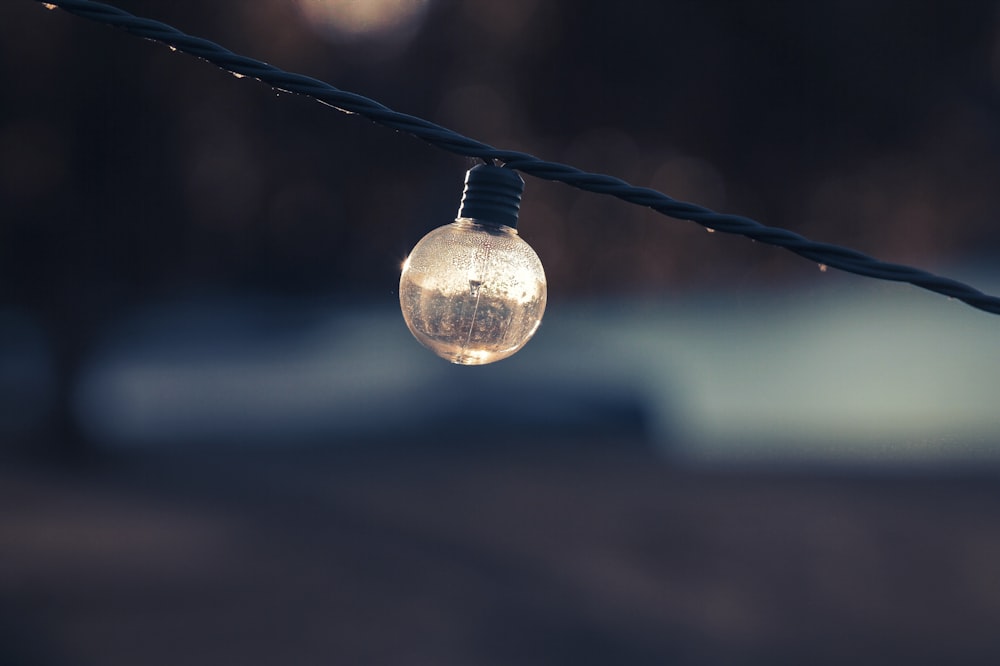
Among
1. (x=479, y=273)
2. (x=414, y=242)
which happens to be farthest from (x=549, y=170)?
(x=414, y=242)

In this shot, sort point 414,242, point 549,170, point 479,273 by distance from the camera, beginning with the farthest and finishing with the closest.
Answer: point 414,242
point 479,273
point 549,170

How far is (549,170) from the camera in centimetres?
146

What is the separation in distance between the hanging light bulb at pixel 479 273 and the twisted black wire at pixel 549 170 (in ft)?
0.45

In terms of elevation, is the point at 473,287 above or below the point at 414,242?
below

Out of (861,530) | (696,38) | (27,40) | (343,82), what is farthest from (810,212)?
(27,40)

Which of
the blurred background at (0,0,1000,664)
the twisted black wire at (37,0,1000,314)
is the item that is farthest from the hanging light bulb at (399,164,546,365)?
the blurred background at (0,0,1000,664)

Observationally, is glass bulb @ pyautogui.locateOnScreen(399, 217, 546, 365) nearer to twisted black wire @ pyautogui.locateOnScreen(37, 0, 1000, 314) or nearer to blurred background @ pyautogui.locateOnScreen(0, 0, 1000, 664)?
twisted black wire @ pyautogui.locateOnScreen(37, 0, 1000, 314)

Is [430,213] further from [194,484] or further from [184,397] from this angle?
[184,397]

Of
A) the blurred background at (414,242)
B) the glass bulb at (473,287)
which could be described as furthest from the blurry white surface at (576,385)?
the glass bulb at (473,287)

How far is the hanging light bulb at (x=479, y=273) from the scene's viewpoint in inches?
65.4

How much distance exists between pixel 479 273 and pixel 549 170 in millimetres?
299

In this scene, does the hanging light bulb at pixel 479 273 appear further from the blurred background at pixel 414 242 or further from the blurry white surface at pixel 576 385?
the blurry white surface at pixel 576 385

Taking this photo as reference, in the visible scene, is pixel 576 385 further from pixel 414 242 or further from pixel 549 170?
pixel 549 170

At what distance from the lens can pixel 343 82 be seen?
11.8 meters
